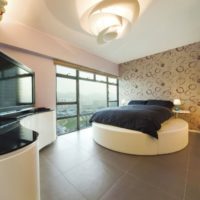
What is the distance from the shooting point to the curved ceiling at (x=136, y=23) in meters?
A: 2.20

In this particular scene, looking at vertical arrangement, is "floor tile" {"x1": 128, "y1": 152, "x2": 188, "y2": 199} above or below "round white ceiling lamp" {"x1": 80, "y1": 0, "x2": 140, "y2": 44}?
below

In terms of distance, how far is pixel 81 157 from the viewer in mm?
2361

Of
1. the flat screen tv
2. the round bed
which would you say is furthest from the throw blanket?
the flat screen tv

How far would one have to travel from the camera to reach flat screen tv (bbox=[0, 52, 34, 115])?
178cm

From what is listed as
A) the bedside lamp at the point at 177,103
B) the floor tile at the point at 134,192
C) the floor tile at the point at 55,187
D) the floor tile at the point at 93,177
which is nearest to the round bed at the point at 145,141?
the floor tile at the point at 93,177

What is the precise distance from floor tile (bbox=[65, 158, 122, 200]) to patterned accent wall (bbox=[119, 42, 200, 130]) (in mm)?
3426

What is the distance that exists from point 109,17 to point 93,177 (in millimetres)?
2254

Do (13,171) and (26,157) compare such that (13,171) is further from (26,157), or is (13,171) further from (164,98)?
(164,98)

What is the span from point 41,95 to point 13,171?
2.56 m

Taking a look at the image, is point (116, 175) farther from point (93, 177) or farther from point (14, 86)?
point (14, 86)

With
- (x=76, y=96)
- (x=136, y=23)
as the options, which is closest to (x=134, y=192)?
(x=136, y=23)

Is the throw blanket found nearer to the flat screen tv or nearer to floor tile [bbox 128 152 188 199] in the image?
floor tile [bbox 128 152 188 199]

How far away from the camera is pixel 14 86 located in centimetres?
212

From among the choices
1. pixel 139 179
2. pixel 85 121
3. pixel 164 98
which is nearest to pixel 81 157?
pixel 139 179
